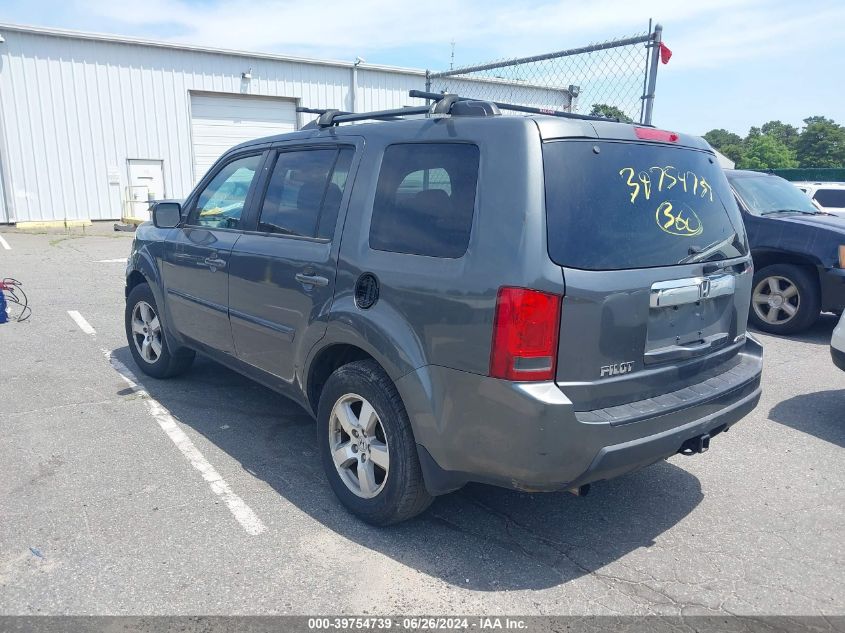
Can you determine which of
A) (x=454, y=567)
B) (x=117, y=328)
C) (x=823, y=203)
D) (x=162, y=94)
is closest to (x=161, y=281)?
(x=117, y=328)

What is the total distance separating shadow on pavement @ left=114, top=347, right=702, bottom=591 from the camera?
3.06 meters

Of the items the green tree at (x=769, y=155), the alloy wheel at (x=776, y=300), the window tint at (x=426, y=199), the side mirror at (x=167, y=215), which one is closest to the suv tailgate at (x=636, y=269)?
the window tint at (x=426, y=199)

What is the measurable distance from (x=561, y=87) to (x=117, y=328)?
6.17 metres

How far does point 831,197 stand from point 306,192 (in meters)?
13.7

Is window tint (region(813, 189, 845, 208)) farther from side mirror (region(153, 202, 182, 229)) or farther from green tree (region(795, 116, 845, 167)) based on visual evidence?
green tree (region(795, 116, 845, 167))

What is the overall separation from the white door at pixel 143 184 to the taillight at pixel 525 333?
17363 mm

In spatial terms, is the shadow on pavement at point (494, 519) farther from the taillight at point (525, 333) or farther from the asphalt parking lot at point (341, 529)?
the taillight at point (525, 333)

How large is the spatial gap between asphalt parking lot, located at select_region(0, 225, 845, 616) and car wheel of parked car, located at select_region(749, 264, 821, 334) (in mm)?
2421

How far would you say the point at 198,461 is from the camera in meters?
4.07

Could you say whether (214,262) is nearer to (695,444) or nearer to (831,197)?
(695,444)

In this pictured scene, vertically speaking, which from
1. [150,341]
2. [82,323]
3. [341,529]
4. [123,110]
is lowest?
[82,323]

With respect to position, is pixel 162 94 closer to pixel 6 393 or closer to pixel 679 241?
pixel 6 393

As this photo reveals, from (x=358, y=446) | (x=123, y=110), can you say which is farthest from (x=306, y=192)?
(x=123, y=110)

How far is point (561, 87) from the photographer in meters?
8.80
